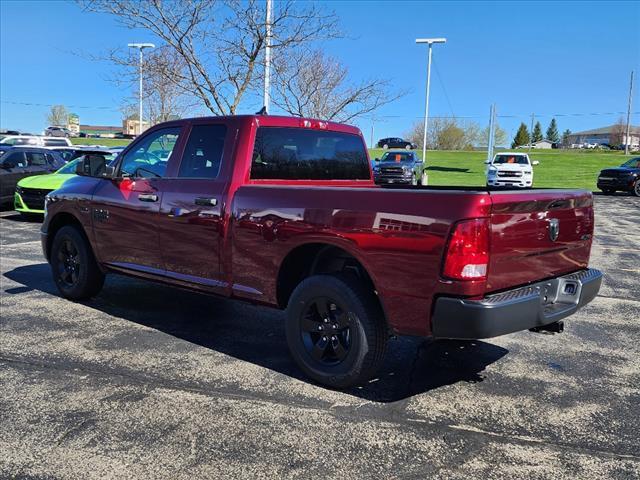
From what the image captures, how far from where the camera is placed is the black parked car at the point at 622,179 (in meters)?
25.6

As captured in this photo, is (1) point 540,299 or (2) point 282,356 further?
(2) point 282,356

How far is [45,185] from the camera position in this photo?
1268 centimetres

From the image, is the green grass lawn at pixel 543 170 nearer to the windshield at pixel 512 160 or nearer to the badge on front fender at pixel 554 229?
the windshield at pixel 512 160

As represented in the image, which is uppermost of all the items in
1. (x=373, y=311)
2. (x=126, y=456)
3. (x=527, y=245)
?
(x=527, y=245)

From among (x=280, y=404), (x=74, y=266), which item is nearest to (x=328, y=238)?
(x=280, y=404)

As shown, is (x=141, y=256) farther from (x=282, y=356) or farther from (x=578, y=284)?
(x=578, y=284)

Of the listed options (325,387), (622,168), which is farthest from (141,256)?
(622,168)

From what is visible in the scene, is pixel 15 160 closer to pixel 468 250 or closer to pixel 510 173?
pixel 468 250

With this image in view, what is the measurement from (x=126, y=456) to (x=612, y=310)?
5343 millimetres

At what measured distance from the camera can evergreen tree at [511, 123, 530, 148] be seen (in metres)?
110

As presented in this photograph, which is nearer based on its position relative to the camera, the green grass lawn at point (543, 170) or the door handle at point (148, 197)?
the door handle at point (148, 197)

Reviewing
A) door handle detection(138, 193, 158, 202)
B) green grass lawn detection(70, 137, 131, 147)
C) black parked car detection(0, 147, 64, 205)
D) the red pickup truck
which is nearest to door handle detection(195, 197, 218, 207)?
the red pickup truck

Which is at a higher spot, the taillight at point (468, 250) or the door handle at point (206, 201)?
the door handle at point (206, 201)

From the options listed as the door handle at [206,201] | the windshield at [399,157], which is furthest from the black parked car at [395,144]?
the door handle at [206,201]
